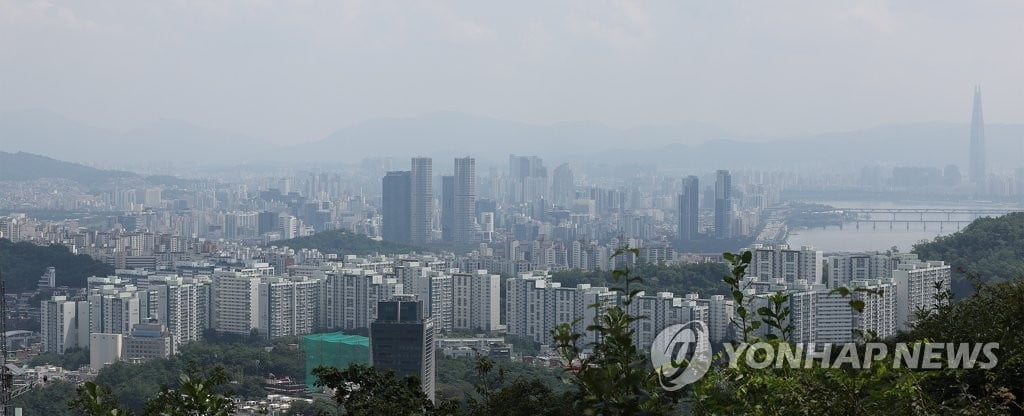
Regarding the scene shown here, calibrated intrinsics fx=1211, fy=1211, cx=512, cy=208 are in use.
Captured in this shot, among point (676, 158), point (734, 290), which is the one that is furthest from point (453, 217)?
point (734, 290)

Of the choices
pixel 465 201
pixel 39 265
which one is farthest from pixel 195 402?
pixel 465 201

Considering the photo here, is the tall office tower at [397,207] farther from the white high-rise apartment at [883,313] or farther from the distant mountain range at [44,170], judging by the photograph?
the white high-rise apartment at [883,313]

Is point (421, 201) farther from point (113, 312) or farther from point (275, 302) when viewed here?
point (113, 312)

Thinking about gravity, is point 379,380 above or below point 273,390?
above

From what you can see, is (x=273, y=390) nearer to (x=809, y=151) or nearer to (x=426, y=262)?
(x=426, y=262)

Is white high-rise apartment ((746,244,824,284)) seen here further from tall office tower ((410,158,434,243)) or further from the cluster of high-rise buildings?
tall office tower ((410,158,434,243))

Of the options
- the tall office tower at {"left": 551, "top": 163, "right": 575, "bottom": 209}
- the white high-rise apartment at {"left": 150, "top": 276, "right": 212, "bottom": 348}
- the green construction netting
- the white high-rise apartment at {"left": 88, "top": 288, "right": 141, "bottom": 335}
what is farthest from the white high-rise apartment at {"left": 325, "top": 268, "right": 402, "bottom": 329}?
the tall office tower at {"left": 551, "top": 163, "right": 575, "bottom": 209}

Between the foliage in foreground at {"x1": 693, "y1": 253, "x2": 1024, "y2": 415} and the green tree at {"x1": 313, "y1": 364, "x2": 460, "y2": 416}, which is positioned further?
the green tree at {"x1": 313, "y1": 364, "x2": 460, "y2": 416}
